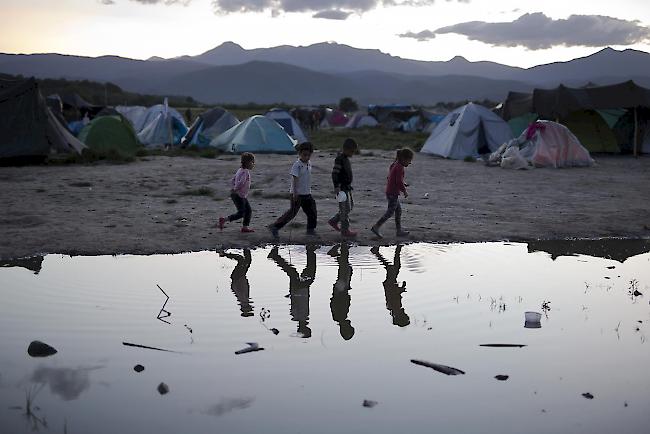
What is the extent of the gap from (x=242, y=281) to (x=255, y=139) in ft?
58.3

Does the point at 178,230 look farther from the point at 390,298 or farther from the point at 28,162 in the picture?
the point at 28,162

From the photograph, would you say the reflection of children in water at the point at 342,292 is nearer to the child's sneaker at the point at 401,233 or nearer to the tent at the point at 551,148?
the child's sneaker at the point at 401,233

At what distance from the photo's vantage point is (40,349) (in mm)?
5102

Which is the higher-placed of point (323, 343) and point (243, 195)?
point (243, 195)

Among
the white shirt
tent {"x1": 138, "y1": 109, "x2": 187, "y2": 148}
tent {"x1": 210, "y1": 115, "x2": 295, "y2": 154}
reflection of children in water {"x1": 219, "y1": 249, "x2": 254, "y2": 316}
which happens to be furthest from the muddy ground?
tent {"x1": 138, "y1": 109, "x2": 187, "y2": 148}

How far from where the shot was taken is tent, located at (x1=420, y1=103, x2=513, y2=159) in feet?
77.7

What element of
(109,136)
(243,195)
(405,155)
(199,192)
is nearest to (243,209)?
(243,195)

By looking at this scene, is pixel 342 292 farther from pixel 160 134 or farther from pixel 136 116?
pixel 136 116

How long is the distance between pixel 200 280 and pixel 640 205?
31.6ft

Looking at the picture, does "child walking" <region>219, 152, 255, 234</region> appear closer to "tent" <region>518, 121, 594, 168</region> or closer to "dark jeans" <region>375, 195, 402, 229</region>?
"dark jeans" <region>375, 195, 402, 229</region>

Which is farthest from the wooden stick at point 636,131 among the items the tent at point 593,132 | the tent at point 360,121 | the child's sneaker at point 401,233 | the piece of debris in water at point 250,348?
the tent at point 360,121

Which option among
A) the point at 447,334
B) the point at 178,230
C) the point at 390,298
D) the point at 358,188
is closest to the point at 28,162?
the point at 358,188

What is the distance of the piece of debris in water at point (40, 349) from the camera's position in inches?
200

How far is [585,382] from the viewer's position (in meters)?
4.77
